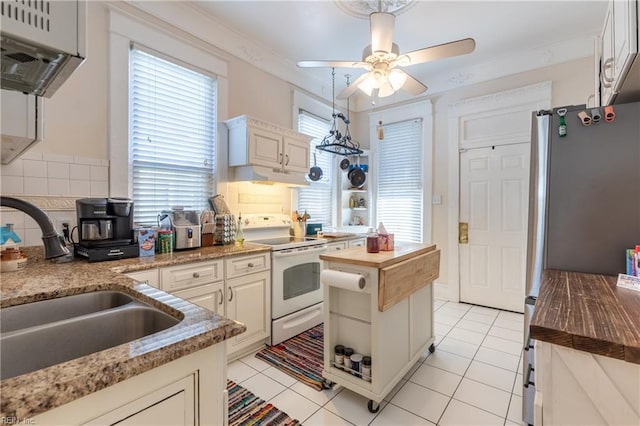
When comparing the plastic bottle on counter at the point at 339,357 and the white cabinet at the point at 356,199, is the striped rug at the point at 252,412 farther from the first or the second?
the white cabinet at the point at 356,199

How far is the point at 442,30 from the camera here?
3.01 m

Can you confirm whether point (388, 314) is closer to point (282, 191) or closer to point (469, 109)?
point (282, 191)

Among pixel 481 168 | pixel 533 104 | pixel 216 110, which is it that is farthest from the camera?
pixel 481 168

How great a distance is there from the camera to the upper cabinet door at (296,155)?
10.7 feet

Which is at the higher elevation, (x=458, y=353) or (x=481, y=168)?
(x=481, y=168)

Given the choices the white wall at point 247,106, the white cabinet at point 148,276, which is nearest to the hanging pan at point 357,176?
the white wall at point 247,106

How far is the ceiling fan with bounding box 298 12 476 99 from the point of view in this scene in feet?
6.47

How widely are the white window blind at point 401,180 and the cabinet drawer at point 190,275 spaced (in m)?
2.98

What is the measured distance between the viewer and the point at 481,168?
3.76 m

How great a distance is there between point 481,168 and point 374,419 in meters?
3.19

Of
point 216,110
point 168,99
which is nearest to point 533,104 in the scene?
point 216,110

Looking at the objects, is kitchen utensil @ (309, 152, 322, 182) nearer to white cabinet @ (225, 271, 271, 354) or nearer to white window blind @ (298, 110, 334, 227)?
white window blind @ (298, 110, 334, 227)

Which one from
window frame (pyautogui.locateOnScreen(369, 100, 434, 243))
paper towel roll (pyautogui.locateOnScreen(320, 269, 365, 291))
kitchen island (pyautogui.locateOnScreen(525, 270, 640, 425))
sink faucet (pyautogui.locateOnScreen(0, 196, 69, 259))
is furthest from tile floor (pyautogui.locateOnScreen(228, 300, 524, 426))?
window frame (pyautogui.locateOnScreen(369, 100, 434, 243))

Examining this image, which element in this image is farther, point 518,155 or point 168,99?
point 518,155
